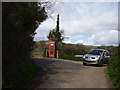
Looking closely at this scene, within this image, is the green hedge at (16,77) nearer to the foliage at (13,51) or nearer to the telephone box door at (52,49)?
the foliage at (13,51)

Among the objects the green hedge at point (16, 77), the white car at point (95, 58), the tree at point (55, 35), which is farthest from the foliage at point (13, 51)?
the tree at point (55, 35)

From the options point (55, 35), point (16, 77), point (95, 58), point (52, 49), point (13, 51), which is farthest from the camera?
point (55, 35)

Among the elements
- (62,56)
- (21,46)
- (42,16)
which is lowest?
(62,56)

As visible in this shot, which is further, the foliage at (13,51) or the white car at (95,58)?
the white car at (95,58)

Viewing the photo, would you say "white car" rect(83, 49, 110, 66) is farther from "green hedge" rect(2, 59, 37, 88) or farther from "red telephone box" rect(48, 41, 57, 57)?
"red telephone box" rect(48, 41, 57, 57)

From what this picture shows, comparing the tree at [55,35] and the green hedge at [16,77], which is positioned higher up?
the tree at [55,35]

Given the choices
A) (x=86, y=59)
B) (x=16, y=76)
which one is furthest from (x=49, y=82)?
(x=86, y=59)

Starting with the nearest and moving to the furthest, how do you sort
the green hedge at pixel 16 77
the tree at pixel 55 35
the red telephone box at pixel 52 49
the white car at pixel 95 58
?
the green hedge at pixel 16 77 < the white car at pixel 95 58 < the red telephone box at pixel 52 49 < the tree at pixel 55 35

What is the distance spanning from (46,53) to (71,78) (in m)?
18.2

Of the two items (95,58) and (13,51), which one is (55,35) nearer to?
(95,58)

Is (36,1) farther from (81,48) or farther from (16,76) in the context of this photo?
(81,48)

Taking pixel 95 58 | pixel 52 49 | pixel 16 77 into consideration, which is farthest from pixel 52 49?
pixel 16 77

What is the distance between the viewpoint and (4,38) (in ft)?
23.6

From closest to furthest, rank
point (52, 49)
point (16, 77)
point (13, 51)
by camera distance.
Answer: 1. point (13, 51)
2. point (16, 77)
3. point (52, 49)
